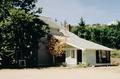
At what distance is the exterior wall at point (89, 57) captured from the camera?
5266 cm

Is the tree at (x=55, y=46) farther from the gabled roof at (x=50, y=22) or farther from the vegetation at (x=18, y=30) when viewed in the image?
the gabled roof at (x=50, y=22)

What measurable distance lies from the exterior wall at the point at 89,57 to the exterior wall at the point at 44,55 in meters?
6.16

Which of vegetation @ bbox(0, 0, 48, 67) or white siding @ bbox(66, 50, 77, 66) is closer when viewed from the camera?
vegetation @ bbox(0, 0, 48, 67)

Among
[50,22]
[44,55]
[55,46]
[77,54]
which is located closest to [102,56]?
[77,54]

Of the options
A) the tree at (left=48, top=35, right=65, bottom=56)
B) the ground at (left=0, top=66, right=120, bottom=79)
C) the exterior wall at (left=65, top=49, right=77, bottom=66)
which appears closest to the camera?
the ground at (left=0, top=66, right=120, bottom=79)

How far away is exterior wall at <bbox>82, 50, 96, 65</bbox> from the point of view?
173 feet

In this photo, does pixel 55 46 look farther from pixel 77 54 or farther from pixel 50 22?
pixel 50 22

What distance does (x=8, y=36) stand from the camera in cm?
4716

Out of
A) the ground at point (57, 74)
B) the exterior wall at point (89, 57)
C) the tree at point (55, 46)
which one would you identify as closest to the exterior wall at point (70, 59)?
the tree at point (55, 46)

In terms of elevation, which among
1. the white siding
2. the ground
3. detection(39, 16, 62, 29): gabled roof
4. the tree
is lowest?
the ground

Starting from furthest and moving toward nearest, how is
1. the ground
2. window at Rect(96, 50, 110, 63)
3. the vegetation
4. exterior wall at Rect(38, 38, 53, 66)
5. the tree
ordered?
window at Rect(96, 50, 110, 63) < exterior wall at Rect(38, 38, 53, 66) < the tree < the vegetation < the ground

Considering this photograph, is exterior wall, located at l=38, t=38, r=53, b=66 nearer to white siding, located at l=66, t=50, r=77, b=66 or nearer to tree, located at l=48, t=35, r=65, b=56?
tree, located at l=48, t=35, r=65, b=56

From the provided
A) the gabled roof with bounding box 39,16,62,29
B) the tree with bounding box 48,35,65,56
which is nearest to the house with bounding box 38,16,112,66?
the tree with bounding box 48,35,65,56

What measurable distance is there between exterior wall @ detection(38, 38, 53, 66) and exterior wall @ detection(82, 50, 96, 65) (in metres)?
6.16
